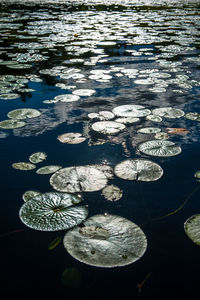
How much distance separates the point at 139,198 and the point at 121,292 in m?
0.60

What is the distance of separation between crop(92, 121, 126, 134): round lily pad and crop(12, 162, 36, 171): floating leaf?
718mm

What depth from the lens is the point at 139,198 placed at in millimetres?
1557

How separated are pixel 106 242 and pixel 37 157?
970mm

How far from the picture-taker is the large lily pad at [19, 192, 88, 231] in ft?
4.34

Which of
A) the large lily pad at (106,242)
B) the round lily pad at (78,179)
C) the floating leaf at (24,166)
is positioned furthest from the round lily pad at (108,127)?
the large lily pad at (106,242)

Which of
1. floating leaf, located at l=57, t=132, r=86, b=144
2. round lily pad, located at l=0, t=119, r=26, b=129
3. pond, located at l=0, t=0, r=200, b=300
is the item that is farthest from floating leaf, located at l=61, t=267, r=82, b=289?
round lily pad, located at l=0, t=119, r=26, b=129

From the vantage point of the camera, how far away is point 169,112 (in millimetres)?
2678

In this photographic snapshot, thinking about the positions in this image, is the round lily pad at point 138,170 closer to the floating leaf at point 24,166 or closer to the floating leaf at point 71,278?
the floating leaf at point 24,166

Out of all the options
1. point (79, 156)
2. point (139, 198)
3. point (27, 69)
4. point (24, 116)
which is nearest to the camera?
point (139, 198)

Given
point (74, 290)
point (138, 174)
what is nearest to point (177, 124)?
point (138, 174)

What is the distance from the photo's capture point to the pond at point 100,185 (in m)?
1.12

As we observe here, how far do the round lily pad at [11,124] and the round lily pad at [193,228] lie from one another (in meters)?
1.74

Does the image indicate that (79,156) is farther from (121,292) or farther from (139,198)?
(121,292)

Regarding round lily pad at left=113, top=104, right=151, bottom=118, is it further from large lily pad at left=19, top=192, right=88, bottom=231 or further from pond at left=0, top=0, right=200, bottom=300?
large lily pad at left=19, top=192, right=88, bottom=231
